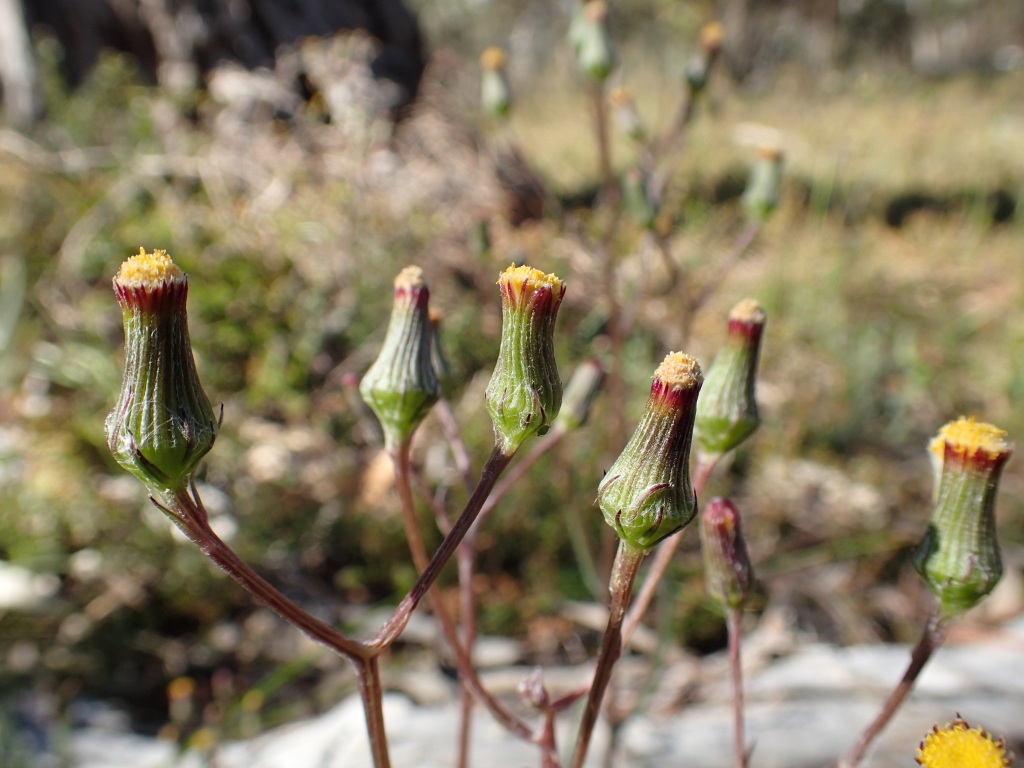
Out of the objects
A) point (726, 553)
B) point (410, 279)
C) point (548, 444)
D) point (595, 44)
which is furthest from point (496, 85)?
point (726, 553)

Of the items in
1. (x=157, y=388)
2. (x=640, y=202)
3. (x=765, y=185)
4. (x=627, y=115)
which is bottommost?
(x=157, y=388)

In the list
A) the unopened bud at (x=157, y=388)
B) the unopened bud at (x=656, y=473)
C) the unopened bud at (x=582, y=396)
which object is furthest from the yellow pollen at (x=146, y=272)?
the unopened bud at (x=582, y=396)

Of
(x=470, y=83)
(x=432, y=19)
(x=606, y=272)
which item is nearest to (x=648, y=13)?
(x=432, y=19)

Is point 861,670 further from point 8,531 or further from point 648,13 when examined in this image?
point 648,13

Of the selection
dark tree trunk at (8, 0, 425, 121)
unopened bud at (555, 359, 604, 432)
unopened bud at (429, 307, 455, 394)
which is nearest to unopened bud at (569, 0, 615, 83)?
unopened bud at (555, 359, 604, 432)

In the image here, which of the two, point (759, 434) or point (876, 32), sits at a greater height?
point (876, 32)

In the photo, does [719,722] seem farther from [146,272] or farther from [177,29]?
[177,29]

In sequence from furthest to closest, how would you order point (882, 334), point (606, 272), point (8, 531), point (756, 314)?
point (882, 334) → point (8, 531) → point (606, 272) → point (756, 314)
